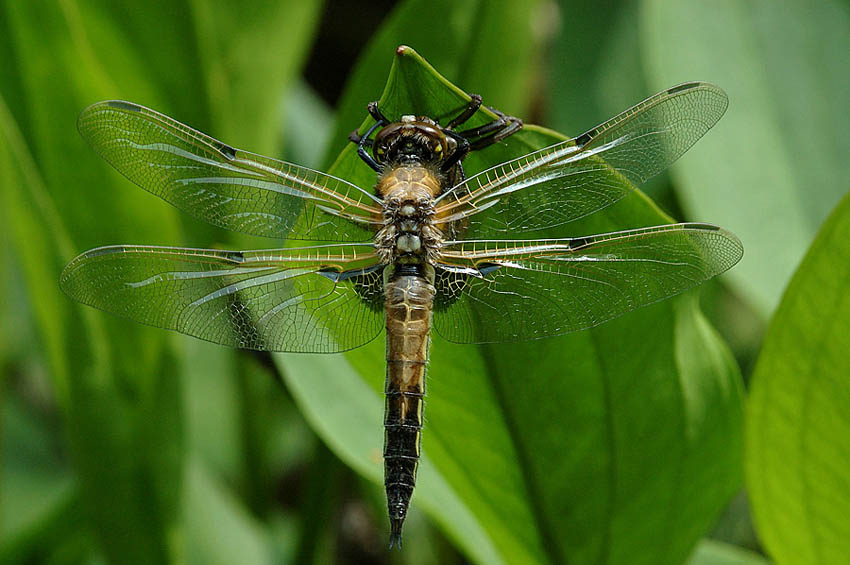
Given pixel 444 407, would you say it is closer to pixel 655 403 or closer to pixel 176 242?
pixel 655 403

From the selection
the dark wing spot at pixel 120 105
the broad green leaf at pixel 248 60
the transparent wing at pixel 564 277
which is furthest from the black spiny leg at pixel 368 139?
the broad green leaf at pixel 248 60

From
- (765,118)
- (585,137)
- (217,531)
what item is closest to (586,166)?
(585,137)

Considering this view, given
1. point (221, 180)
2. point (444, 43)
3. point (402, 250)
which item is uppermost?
point (444, 43)

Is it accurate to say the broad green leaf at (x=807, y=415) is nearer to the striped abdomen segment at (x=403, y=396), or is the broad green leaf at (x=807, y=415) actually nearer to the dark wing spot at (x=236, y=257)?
the striped abdomen segment at (x=403, y=396)

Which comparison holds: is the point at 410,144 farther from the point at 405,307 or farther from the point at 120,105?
the point at 120,105

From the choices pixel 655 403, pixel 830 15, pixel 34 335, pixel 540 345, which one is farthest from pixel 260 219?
pixel 34 335

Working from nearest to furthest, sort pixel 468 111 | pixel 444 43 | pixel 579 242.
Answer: pixel 468 111 < pixel 579 242 < pixel 444 43
